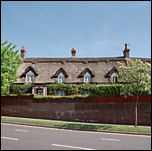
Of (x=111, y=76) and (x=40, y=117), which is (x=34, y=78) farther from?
(x=111, y=76)

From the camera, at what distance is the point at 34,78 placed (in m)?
30.7

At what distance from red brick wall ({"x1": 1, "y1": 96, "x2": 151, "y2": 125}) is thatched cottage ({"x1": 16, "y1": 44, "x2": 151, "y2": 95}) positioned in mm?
4954

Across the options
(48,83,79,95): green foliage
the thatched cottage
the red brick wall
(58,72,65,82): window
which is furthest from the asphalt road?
(58,72,65,82): window

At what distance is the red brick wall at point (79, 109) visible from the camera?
736 inches

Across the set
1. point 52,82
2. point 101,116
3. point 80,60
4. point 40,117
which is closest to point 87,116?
point 101,116

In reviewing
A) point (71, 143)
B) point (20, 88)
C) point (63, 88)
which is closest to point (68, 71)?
point (63, 88)

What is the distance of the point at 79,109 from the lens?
21422 mm

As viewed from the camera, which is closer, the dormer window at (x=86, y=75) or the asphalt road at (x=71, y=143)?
the asphalt road at (x=71, y=143)

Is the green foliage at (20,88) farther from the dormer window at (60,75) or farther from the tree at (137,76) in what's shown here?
the tree at (137,76)

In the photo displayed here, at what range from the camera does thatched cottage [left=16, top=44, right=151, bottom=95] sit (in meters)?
29.7

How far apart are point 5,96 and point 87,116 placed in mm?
14181

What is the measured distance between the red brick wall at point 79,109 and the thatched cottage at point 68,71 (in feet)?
16.3

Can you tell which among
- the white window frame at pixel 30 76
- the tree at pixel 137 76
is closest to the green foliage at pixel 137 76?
the tree at pixel 137 76

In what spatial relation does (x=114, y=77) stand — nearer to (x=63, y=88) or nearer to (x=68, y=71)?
(x=68, y=71)
